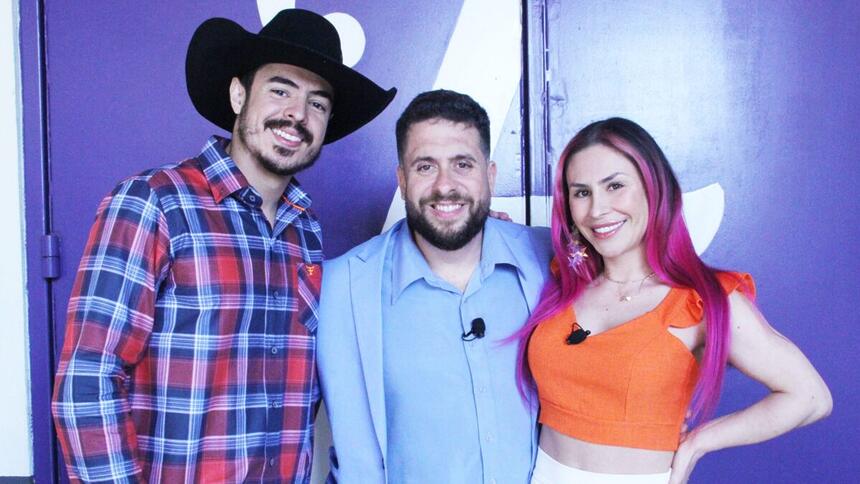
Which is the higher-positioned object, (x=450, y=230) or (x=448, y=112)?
(x=448, y=112)

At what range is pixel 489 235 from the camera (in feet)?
5.36

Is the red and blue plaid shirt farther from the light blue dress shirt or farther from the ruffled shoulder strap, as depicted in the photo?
the ruffled shoulder strap

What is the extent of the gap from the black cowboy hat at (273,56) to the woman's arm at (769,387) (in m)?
1.03

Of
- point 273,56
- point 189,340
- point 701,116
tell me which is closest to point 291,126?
point 273,56

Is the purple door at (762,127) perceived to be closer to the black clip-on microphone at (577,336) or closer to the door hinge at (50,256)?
the black clip-on microphone at (577,336)

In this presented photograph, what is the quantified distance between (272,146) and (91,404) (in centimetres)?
66

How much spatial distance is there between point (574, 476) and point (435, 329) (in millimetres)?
460

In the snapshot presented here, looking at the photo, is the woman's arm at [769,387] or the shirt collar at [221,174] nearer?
the woman's arm at [769,387]

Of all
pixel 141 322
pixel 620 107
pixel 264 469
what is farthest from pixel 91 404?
pixel 620 107

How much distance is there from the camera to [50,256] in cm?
194

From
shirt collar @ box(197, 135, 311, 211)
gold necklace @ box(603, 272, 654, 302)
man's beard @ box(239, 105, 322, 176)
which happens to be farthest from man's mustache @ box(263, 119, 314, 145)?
gold necklace @ box(603, 272, 654, 302)

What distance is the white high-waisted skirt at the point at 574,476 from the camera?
4.27 ft

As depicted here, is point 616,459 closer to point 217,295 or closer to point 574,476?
point 574,476

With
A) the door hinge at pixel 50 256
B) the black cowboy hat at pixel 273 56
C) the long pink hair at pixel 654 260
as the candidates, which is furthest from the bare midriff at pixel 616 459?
the door hinge at pixel 50 256
